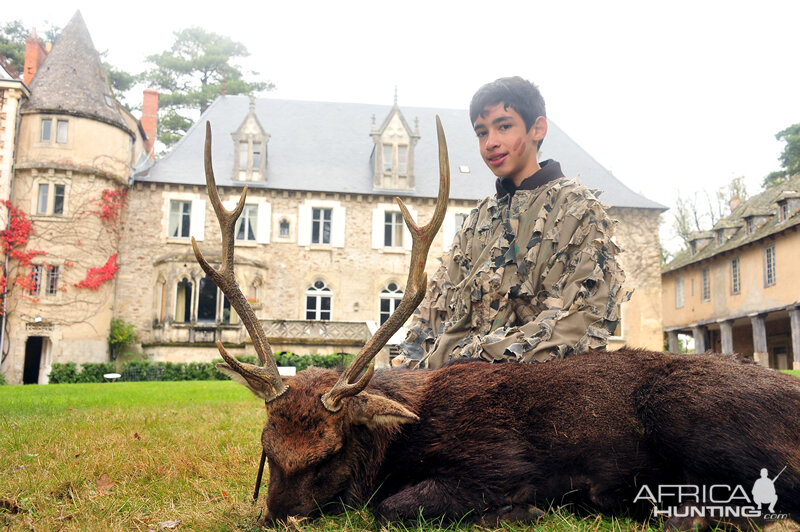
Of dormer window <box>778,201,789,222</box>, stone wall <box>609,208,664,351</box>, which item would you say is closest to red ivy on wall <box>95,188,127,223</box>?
stone wall <box>609,208,664,351</box>

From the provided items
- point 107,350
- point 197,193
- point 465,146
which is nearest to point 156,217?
point 197,193

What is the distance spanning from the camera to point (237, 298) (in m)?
3.63

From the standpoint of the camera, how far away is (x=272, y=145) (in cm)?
3284

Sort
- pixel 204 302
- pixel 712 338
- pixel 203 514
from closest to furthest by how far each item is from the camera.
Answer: pixel 203 514 → pixel 204 302 → pixel 712 338

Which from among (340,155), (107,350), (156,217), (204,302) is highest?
(340,155)

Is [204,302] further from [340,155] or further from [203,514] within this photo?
[203,514]

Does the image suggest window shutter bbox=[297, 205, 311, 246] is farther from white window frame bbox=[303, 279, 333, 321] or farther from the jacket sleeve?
the jacket sleeve

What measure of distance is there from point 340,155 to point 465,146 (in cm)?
676

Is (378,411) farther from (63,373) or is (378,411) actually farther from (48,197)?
(48,197)

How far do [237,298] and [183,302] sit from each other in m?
27.8

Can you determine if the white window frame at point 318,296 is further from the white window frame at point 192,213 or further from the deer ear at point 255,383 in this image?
the deer ear at point 255,383

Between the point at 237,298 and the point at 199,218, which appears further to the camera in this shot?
the point at 199,218

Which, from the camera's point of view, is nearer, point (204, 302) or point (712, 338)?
point (204, 302)

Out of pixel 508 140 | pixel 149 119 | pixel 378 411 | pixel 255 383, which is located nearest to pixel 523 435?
pixel 378 411
